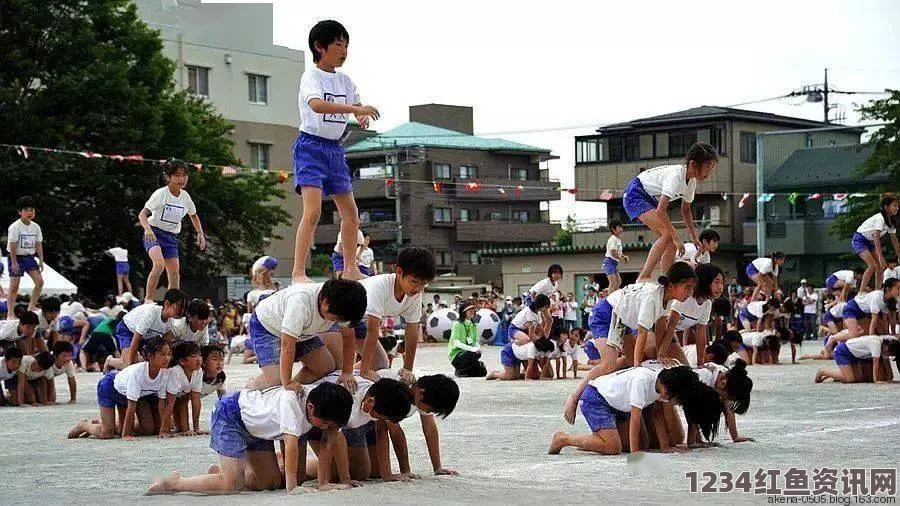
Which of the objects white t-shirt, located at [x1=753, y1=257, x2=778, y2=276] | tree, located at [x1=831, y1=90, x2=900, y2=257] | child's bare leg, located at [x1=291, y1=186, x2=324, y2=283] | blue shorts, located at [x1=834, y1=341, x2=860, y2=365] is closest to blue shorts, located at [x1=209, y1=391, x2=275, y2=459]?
child's bare leg, located at [x1=291, y1=186, x2=324, y2=283]

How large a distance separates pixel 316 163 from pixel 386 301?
2.27 meters

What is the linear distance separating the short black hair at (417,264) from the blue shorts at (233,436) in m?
1.60

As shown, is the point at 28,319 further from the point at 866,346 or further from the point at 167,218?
the point at 866,346

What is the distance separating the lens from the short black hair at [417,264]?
32.8ft

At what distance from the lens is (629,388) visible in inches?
437

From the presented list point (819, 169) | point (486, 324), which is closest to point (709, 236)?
point (486, 324)

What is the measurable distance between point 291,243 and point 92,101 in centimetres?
2266

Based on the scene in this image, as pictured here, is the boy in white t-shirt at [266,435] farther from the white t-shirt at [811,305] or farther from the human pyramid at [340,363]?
the white t-shirt at [811,305]

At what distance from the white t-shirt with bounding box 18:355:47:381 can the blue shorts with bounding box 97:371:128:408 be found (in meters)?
5.37

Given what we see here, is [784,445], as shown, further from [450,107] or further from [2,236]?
[450,107]

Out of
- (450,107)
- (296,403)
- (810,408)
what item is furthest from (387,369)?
(450,107)

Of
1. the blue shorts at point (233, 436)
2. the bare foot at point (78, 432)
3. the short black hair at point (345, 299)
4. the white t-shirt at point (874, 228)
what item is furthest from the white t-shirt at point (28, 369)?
the white t-shirt at point (874, 228)

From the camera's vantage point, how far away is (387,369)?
1076cm

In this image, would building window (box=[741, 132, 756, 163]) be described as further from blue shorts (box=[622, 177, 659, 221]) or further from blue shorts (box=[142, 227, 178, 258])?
blue shorts (box=[142, 227, 178, 258])
